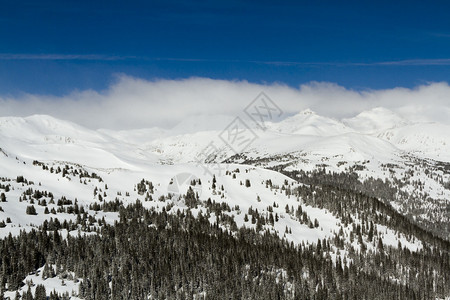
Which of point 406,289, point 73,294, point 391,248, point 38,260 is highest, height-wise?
point 38,260

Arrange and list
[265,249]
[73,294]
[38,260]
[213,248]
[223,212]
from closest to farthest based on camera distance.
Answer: [73,294], [38,260], [213,248], [265,249], [223,212]

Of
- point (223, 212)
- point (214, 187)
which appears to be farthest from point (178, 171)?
point (223, 212)

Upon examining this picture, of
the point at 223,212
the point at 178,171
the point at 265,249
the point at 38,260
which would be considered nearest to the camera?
the point at 38,260

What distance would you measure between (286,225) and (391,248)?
47532mm

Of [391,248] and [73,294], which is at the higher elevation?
[73,294]

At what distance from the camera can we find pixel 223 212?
112875 millimetres

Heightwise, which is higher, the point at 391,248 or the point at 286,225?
the point at 286,225

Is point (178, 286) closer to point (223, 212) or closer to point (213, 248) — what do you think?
point (213, 248)

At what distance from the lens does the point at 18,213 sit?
74.9 meters

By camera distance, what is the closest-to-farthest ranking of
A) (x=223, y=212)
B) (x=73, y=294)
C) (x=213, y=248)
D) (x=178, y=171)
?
(x=73, y=294), (x=213, y=248), (x=223, y=212), (x=178, y=171)

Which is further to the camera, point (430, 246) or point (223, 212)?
point (430, 246)

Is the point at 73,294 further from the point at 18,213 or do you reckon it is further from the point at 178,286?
the point at 18,213

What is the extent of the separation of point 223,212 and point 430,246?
109084 millimetres

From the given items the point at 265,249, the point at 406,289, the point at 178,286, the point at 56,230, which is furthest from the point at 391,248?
the point at 56,230
